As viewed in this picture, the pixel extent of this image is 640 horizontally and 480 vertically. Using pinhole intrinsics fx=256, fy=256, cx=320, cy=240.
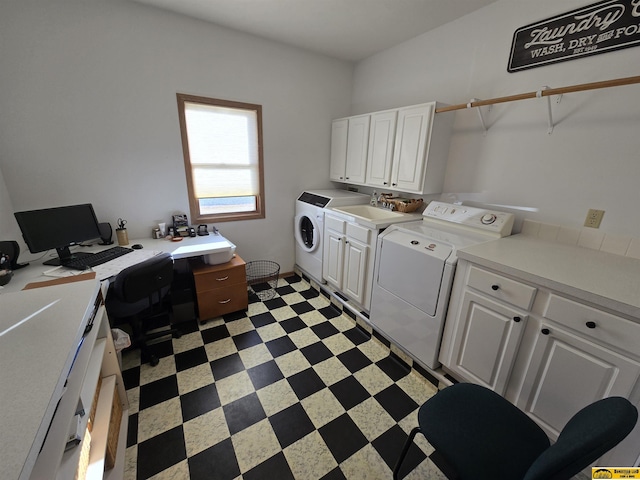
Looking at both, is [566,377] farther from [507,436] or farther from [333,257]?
[333,257]

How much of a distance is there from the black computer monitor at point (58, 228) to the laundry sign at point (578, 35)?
3438 mm

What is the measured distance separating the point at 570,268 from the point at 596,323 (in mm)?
332

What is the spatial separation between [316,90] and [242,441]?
11.1ft

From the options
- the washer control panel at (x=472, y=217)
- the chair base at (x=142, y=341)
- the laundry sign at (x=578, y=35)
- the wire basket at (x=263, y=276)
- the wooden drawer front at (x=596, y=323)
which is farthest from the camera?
the wire basket at (x=263, y=276)

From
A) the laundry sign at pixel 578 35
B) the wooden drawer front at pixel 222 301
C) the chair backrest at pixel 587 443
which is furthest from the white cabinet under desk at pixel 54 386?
the laundry sign at pixel 578 35

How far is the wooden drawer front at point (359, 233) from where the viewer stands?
2.28 m

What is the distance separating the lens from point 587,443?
0.66 m

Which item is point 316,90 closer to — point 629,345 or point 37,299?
A: point 37,299

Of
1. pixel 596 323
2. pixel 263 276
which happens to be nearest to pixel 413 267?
pixel 596 323

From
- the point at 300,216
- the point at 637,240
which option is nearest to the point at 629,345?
the point at 637,240

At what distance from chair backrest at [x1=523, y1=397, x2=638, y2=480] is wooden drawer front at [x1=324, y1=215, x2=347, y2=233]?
199 cm

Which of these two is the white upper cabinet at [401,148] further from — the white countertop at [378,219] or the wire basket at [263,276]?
the wire basket at [263,276]

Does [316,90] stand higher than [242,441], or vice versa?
[316,90]

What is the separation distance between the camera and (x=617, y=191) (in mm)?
1533
